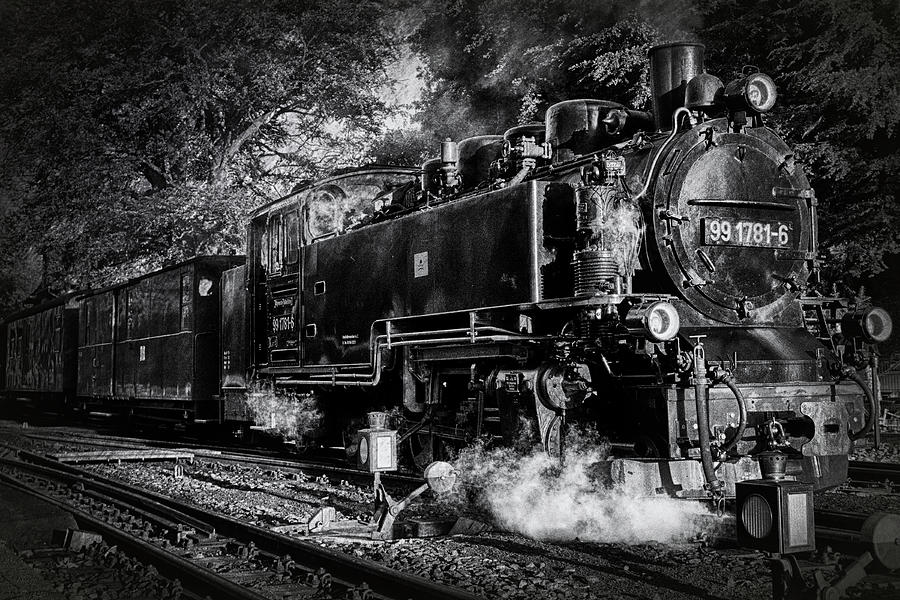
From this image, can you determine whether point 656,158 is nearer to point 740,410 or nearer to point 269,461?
point 740,410

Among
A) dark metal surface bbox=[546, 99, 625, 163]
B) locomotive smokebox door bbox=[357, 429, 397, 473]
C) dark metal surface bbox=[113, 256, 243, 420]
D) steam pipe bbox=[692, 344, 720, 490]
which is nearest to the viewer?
steam pipe bbox=[692, 344, 720, 490]

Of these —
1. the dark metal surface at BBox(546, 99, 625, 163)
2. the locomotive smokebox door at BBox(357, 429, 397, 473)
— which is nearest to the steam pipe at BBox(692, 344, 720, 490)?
the locomotive smokebox door at BBox(357, 429, 397, 473)

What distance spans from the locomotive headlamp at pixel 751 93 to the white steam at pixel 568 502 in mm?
2513

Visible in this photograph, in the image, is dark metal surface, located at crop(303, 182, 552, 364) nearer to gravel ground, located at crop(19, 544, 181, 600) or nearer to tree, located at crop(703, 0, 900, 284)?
gravel ground, located at crop(19, 544, 181, 600)

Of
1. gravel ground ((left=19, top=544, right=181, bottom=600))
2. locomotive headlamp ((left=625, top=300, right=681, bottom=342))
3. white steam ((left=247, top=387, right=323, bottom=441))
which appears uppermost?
locomotive headlamp ((left=625, top=300, right=681, bottom=342))

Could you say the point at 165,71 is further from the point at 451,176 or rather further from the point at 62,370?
the point at 451,176

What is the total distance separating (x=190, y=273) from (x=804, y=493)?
961cm

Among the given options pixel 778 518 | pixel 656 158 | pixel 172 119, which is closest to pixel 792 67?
pixel 656 158

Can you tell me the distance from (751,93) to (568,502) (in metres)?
3.00

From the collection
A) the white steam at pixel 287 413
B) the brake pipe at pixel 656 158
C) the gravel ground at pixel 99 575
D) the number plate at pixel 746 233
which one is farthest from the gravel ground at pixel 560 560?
the brake pipe at pixel 656 158

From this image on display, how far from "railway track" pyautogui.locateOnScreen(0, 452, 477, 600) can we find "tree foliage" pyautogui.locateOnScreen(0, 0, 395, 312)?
753 centimetres

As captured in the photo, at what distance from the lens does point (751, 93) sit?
5.86 meters

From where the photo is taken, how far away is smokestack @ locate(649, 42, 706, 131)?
6355 mm

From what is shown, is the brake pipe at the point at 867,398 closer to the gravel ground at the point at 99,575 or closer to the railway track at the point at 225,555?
the railway track at the point at 225,555
